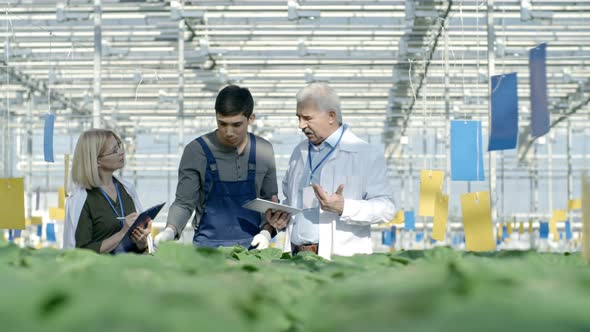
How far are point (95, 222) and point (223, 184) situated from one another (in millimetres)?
613

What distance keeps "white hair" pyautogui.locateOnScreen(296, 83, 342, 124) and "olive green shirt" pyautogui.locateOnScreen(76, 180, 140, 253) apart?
Answer: 98cm

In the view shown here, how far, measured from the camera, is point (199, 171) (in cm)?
400

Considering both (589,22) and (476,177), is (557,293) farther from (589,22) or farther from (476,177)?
(589,22)

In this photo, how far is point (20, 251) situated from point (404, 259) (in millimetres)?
721

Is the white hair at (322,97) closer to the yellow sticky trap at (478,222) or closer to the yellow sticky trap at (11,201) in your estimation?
the yellow sticky trap at (478,222)

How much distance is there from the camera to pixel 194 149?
3977 millimetres

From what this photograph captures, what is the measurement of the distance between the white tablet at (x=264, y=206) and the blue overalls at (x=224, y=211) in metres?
0.21

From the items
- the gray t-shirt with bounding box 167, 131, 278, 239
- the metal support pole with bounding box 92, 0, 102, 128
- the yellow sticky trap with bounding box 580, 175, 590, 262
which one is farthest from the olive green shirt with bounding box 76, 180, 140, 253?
Answer: the metal support pole with bounding box 92, 0, 102, 128

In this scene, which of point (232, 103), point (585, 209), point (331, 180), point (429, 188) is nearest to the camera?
point (585, 209)

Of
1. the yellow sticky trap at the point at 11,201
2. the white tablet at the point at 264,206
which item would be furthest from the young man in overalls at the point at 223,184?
the yellow sticky trap at the point at 11,201

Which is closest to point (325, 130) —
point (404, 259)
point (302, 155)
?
point (302, 155)

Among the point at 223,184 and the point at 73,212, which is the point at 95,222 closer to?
the point at 73,212

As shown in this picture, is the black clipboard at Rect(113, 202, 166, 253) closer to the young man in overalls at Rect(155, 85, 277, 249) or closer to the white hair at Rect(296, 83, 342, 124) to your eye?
the young man in overalls at Rect(155, 85, 277, 249)

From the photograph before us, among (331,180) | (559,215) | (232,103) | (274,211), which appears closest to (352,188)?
(331,180)
